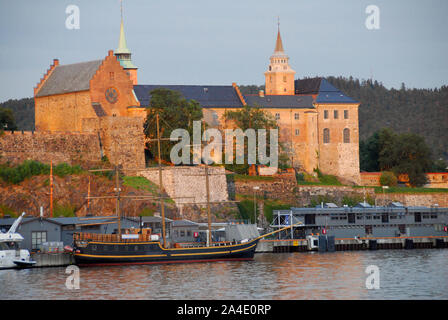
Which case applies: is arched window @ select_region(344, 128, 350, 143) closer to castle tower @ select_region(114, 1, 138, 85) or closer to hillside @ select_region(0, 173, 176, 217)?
castle tower @ select_region(114, 1, 138, 85)

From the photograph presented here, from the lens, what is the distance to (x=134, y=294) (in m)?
58.5

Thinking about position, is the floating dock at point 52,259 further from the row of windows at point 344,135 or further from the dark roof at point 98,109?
the row of windows at point 344,135

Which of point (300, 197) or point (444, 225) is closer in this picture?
point (444, 225)

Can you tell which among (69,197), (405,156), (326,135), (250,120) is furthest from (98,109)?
(405,156)

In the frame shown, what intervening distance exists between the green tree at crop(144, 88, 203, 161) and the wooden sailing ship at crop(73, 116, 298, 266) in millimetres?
22953

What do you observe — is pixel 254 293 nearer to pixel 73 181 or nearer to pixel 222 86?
pixel 73 181

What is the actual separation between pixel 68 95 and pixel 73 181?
17.6m

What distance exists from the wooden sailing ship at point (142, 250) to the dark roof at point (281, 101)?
43772mm

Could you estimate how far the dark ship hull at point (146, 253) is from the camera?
7512 centimetres

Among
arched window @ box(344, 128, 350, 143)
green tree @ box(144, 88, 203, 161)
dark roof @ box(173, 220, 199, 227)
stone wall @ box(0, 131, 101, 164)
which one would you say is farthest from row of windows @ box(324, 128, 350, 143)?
dark roof @ box(173, 220, 199, 227)

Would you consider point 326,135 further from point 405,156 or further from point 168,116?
point 168,116

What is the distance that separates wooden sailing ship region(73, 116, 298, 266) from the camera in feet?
246

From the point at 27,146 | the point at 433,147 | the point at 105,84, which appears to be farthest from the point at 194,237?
the point at 433,147

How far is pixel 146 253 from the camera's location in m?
77.6
